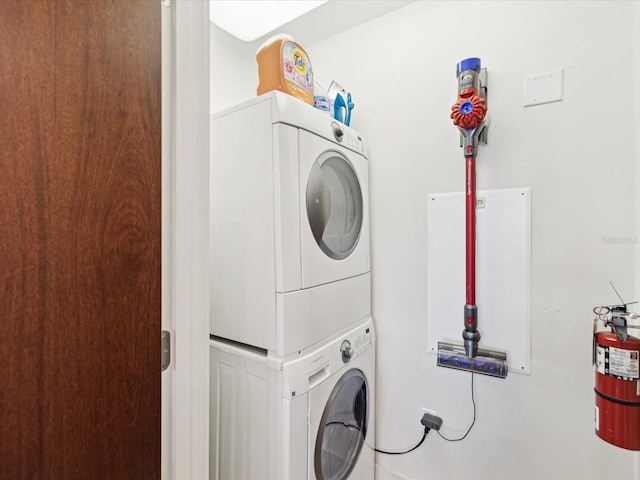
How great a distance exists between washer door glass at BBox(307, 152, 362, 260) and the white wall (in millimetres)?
239

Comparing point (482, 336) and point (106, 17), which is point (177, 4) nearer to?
point (106, 17)

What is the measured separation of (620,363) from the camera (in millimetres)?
990

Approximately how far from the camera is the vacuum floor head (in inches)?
54.6

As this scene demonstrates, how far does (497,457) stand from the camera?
4.76 ft

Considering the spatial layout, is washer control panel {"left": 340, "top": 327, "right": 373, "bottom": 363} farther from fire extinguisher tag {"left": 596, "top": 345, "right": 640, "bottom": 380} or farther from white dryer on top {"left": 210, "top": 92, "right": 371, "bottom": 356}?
fire extinguisher tag {"left": 596, "top": 345, "right": 640, "bottom": 380}

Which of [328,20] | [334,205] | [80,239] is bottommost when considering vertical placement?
[80,239]

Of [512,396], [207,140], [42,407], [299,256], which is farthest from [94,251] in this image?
[512,396]

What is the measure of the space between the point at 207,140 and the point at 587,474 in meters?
1.83

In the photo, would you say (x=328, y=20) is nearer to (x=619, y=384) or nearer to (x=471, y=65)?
(x=471, y=65)

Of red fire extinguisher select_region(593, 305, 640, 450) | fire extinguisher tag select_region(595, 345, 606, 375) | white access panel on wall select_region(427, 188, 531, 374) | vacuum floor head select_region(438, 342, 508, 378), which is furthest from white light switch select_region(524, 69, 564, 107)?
vacuum floor head select_region(438, 342, 508, 378)

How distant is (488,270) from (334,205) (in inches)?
29.6

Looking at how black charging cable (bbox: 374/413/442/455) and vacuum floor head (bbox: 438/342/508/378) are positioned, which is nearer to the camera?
vacuum floor head (bbox: 438/342/508/378)

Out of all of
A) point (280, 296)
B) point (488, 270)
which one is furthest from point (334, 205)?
point (488, 270)

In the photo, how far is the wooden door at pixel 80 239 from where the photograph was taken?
470 mm
